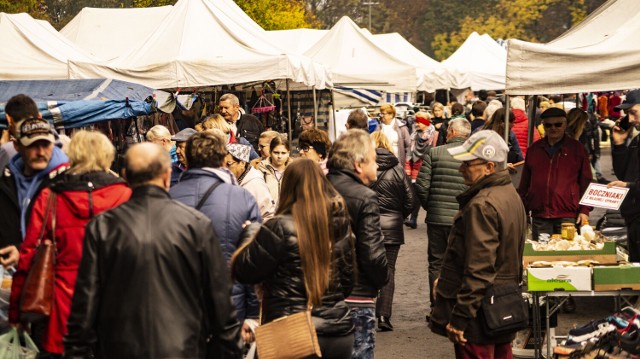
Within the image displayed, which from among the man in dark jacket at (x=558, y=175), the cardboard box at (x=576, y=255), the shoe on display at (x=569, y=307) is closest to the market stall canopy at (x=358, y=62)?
the shoe on display at (x=569, y=307)

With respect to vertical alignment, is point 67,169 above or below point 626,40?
below

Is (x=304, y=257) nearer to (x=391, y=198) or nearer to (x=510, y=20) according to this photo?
(x=391, y=198)

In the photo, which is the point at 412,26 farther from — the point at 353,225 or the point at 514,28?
the point at 353,225

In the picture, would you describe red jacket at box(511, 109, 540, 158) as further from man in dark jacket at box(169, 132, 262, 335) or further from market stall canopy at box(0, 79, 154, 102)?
man in dark jacket at box(169, 132, 262, 335)

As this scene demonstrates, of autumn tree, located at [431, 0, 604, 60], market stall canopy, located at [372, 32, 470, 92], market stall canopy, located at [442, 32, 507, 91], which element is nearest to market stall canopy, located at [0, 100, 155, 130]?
market stall canopy, located at [372, 32, 470, 92]

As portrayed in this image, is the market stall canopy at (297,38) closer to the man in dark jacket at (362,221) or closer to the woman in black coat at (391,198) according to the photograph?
the woman in black coat at (391,198)

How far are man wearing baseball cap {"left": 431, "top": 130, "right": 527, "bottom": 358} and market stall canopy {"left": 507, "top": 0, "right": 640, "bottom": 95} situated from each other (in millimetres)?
2258

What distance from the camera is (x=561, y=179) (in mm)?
9758

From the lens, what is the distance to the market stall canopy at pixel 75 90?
440 inches

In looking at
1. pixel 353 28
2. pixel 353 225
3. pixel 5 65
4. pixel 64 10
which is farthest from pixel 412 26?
pixel 353 225

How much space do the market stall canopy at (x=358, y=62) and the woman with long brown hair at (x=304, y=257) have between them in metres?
17.0

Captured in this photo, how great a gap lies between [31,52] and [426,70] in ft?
56.0

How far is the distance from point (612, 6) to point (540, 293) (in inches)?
145

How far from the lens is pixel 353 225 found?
5.91 metres
